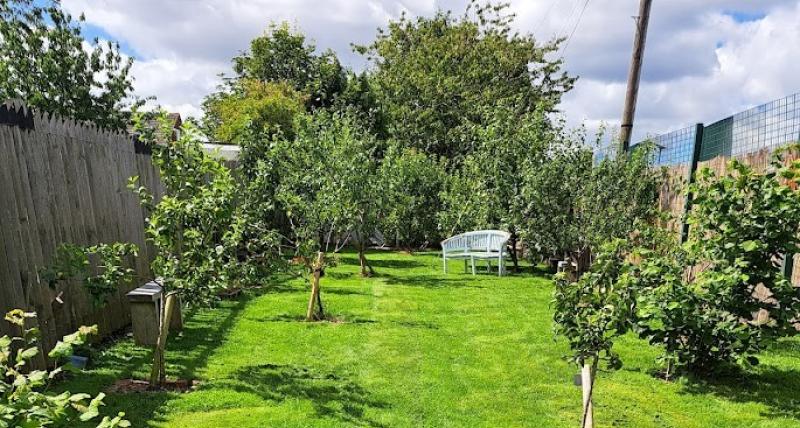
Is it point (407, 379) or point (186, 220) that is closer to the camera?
point (186, 220)

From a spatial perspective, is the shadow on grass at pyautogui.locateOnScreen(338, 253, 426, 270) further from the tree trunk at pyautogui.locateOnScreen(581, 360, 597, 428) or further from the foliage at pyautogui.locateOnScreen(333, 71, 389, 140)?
the foliage at pyautogui.locateOnScreen(333, 71, 389, 140)

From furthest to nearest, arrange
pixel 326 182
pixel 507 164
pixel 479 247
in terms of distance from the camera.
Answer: pixel 479 247, pixel 507 164, pixel 326 182

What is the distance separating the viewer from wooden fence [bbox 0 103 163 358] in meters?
4.20

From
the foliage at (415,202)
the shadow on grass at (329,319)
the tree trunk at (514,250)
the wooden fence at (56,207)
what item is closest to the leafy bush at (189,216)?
the wooden fence at (56,207)

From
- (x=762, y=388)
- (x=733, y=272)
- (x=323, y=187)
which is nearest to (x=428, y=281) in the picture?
(x=323, y=187)

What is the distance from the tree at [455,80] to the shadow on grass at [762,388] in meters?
19.9

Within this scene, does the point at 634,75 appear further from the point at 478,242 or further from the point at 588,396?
the point at 588,396

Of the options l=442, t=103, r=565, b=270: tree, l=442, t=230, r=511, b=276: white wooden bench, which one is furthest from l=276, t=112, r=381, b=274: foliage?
l=442, t=103, r=565, b=270: tree

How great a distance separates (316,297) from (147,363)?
238 cm

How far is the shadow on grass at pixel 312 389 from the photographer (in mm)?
4152

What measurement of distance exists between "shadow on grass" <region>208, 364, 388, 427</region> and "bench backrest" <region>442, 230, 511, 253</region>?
702cm

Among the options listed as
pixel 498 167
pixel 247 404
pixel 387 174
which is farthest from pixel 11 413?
pixel 387 174

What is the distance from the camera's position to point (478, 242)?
477 inches

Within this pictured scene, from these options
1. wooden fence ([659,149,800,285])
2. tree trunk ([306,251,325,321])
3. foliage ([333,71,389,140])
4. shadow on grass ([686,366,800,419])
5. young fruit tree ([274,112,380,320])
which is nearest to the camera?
shadow on grass ([686,366,800,419])
